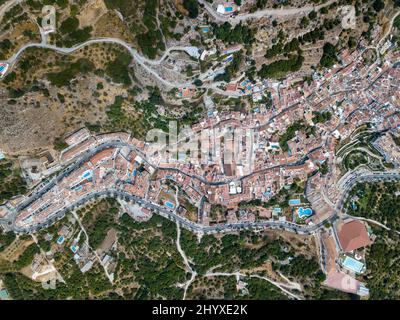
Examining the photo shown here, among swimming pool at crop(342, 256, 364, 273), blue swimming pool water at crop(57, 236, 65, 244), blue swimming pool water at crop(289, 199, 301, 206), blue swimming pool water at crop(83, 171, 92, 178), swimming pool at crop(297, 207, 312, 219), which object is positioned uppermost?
blue swimming pool water at crop(83, 171, 92, 178)

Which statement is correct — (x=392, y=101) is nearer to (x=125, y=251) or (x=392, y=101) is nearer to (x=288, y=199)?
(x=288, y=199)

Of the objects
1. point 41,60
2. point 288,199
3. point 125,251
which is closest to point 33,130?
point 41,60

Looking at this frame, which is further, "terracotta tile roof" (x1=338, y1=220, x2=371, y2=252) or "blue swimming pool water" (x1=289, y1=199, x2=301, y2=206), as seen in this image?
"blue swimming pool water" (x1=289, y1=199, x2=301, y2=206)

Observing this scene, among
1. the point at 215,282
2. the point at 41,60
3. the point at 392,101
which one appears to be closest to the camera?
the point at 41,60

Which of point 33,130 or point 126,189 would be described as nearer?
point 33,130

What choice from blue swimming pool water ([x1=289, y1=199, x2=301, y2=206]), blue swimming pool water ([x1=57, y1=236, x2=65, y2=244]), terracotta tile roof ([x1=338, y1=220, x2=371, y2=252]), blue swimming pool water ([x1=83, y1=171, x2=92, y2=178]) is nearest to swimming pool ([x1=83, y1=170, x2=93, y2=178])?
blue swimming pool water ([x1=83, y1=171, x2=92, y2=178])

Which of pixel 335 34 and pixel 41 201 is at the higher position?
pixel 335 34

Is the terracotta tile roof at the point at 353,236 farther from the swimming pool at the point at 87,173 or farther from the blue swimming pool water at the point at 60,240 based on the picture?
the blue swimming pool water at the point at 60,240

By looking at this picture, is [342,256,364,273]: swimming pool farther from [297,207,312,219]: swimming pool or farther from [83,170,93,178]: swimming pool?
[83,170,93,178]: swimming pool
